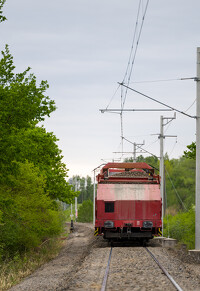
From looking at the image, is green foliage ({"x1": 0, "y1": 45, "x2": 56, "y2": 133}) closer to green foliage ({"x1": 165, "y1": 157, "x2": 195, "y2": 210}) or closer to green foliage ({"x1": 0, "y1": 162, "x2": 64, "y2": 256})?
green foliage ({"x1": 0, "y1": 162, "x2": 64, "y2": 256})

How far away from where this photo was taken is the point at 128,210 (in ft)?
83.1

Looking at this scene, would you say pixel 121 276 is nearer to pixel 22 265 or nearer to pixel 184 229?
pixel 22 265

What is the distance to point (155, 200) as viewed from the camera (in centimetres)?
2525

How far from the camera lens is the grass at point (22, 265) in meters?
18.1

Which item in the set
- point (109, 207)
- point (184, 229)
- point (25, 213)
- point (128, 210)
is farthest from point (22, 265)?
point (184, 229)

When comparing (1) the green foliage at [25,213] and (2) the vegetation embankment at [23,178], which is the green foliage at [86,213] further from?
(1) the green foliage at [25,213]

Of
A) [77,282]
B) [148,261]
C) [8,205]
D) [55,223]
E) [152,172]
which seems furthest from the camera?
[55,223]

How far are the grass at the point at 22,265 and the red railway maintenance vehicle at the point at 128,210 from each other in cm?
393

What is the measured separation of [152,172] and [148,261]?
9167mm

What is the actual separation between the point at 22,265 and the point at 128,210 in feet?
19.4

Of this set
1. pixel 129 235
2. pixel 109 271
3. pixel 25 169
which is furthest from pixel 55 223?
pixel 109 271

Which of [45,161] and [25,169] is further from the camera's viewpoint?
[45,161]

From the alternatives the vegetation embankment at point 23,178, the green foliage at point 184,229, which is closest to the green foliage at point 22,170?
the vegetation embankment at point 23,178

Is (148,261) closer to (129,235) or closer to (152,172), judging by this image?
(129,235)
